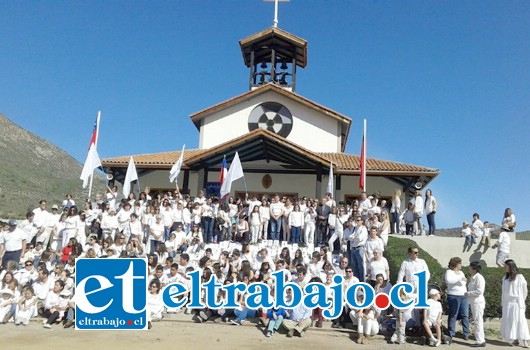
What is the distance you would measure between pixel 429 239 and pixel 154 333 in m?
9.57

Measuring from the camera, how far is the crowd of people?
345 inches

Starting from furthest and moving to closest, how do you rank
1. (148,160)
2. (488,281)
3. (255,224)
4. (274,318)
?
(148,160), (255,224), (488,281), (274,318)

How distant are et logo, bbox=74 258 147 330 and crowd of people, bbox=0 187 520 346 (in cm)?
47

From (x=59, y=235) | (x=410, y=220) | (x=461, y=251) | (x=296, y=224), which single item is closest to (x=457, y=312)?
(x=296, y=224)

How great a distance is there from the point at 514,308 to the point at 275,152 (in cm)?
1213

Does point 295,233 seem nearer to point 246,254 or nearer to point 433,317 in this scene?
point 246,254

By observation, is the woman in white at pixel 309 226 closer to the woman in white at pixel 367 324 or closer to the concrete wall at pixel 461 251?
the concrete wall at pixel 461 251

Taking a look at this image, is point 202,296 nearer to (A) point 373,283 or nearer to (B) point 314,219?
(A) point 373,283

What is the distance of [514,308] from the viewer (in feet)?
28.2

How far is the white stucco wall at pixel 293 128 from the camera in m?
21.8

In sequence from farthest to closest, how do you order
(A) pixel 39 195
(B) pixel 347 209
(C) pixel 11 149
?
(C) pixel 11 149 → (A) pixel 39 195 → (B) pixel 347 209

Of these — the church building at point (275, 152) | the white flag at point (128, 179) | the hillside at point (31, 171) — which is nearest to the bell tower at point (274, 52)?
the church building at point (275, 152)

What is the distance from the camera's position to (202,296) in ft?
32.9

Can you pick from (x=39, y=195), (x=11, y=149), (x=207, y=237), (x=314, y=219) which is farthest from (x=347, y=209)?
(x=11, y=149)
